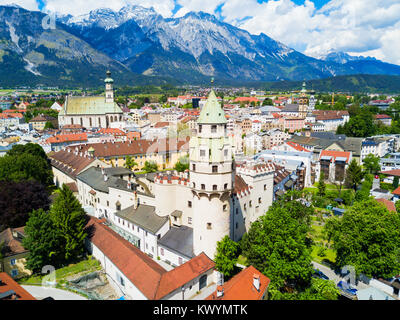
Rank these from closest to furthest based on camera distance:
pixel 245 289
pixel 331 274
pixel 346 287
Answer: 1. pixel 245 289
2. pixel 346 287
3. pixel 331 274

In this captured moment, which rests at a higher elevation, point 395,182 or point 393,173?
point 393,173

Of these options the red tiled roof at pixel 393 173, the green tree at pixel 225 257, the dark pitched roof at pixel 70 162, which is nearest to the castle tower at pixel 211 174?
the green tree at pixel 225 257

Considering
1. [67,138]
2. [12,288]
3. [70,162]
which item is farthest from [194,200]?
[67,138]

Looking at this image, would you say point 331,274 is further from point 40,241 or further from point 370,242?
point 40,241

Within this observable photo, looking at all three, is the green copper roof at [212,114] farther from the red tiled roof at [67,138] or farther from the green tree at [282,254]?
the red tiled roof at [67,138]

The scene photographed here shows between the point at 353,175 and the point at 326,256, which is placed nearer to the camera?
the point at 326,256

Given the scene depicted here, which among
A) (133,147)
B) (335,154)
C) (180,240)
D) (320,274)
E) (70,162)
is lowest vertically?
(320,274)
